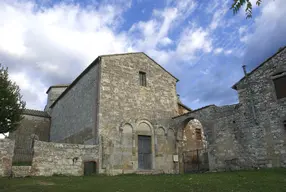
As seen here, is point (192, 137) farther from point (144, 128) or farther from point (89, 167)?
point (89, 167)

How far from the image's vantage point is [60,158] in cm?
1482

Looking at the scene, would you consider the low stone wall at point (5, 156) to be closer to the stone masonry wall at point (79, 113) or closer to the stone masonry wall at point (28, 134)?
the stone masonry wall at point (79, 113)

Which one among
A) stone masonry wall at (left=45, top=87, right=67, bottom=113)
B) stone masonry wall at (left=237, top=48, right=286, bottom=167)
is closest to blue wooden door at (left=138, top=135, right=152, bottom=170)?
stone masonry wall at (left=237, top=48, right=286, bottom=167)

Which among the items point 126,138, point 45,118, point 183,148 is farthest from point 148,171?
point 45,118

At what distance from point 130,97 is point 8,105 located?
328 inches

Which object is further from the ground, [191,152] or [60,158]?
[191,152]

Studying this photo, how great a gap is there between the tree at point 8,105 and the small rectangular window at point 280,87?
1603cm

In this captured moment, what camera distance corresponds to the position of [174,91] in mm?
22250

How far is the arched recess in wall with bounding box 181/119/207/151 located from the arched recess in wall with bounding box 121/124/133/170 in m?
4.88

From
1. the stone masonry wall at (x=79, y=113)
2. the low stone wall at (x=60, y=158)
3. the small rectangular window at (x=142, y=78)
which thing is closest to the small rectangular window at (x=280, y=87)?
the small rectangular window at (x=142, y=78)

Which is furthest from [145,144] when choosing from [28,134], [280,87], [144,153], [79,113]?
[28,134]

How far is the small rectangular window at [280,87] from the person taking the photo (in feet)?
46.6

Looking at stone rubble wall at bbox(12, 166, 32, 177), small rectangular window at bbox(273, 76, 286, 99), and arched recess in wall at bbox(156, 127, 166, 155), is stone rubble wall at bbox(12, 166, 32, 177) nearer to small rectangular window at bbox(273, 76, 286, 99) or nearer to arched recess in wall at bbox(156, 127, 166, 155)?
arched recess in wall at bbox(156, 127, 166, 155)

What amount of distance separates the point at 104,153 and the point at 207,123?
733 centimetres
